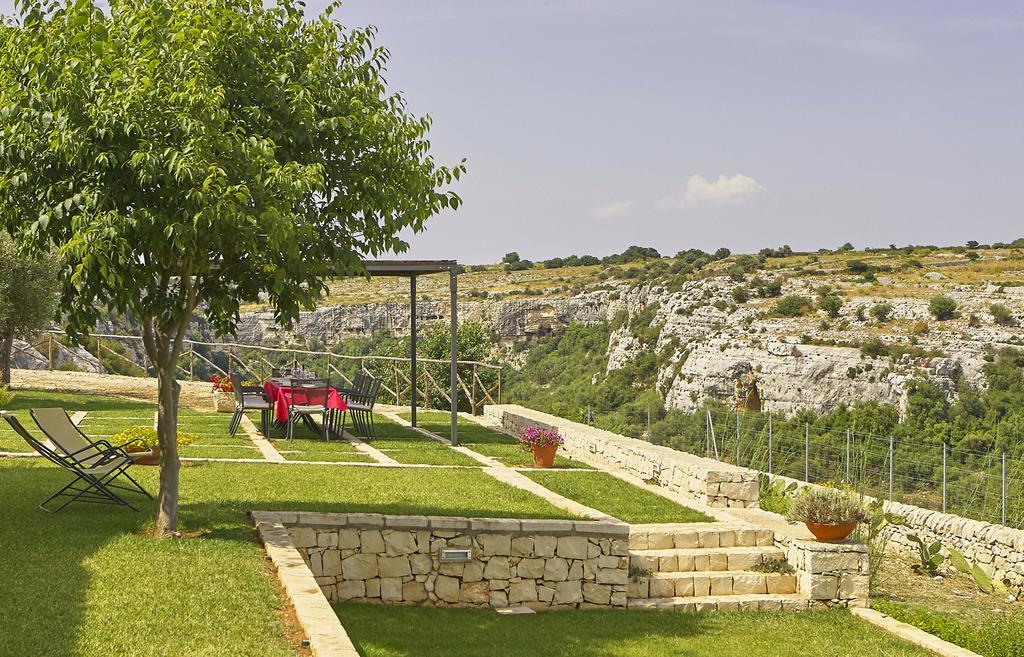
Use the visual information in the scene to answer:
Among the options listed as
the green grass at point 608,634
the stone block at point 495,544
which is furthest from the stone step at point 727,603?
the stone block at point 495,544

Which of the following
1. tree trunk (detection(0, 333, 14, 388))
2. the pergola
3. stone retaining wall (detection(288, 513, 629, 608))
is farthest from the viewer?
tree trunk (detection(0, 333, 14, 388))

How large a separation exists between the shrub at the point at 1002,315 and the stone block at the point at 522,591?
39.6 metres

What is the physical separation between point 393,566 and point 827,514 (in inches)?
154

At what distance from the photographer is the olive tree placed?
5668 millimetres

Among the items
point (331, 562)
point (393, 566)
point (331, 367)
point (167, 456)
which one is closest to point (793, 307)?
point (331, 367)

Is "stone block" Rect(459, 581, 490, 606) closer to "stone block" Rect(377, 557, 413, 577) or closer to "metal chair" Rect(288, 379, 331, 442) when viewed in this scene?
"stone block" Rect(377, 557, 413, 577)

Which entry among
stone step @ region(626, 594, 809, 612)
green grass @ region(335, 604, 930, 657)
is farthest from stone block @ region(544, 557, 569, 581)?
stone step @ region(626, 594, 809, 612)

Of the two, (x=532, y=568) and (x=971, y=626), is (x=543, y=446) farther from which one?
(x=971, y=626)

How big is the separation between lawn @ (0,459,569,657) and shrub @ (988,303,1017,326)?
126 ft

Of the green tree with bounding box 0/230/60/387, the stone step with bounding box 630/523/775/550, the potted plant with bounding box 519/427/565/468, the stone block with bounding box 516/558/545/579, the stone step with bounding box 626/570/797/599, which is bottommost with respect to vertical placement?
the stone step with bounding box 626/570/797/599

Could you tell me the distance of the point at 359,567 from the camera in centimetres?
766

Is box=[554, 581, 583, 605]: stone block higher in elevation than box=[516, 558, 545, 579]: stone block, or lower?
lower

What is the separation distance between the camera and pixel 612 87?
25484 millimetres

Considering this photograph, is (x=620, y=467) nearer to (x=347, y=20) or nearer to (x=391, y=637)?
(x=391, y=637)
